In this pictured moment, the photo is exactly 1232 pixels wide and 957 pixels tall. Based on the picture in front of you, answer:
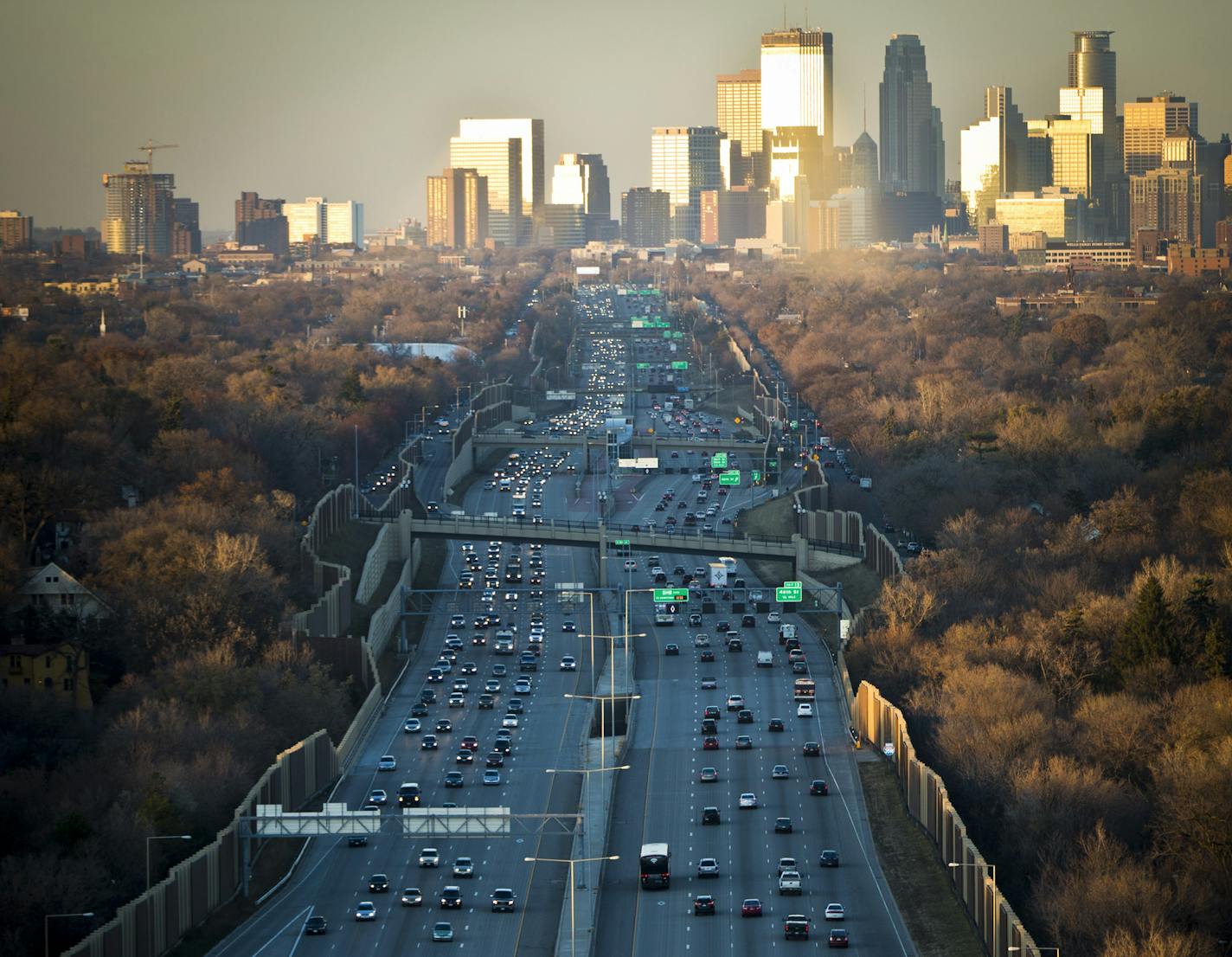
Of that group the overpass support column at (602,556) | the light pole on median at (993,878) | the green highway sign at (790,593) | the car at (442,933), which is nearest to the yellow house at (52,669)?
the car at (442,933)

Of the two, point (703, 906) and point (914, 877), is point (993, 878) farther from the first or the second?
point (703, 906)

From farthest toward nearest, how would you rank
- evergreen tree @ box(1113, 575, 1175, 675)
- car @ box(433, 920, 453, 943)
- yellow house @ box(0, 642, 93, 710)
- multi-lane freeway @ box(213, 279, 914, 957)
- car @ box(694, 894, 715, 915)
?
evergreen tree @ box(1113, 575, 1175, 675) < yellow house @ box(0, 642, 93, 710) < car @ box(694, 894, 715, 915) < multi-lane freeway @ box(213, 279, 914, 957) < car @ box(433, 920, 453, 943)

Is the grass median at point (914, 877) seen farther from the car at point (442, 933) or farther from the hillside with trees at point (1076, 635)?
the car at point (442, 933)

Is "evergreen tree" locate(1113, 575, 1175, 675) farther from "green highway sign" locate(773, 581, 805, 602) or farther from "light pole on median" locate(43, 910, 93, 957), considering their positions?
"light pole on median" locate(43, 910, 93, 957)

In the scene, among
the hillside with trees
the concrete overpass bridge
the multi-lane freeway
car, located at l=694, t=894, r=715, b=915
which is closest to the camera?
the multi-lane freeway

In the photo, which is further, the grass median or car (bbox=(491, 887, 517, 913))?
car (bbox=(491, 887, 517, 913))

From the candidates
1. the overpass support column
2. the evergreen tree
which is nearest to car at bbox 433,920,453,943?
the evergreen tree

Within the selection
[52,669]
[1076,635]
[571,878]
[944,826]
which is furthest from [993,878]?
[52,669]

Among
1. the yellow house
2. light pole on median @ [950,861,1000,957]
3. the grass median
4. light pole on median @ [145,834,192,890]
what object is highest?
the yellow house
